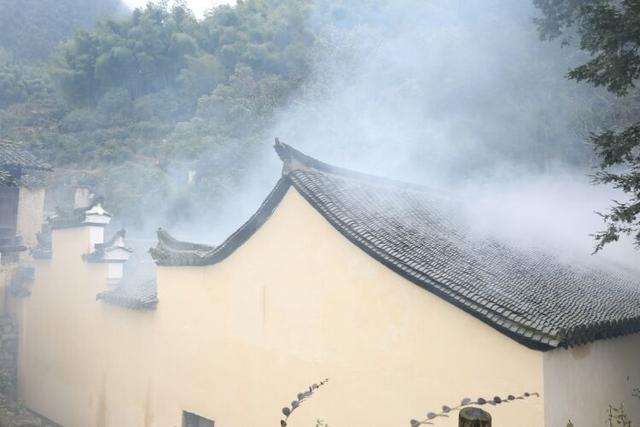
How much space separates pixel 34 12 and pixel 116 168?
3349cm

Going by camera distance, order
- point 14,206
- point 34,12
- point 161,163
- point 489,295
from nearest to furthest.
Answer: point 489,295 → point 14,206 → point 161,163 → point 34,12

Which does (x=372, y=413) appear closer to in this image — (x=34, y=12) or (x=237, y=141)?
(x=237, y=141)

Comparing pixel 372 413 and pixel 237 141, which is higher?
pixel 237 141

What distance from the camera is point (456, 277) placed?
6.32 m

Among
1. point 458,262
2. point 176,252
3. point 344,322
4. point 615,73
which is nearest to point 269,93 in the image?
point 176,252

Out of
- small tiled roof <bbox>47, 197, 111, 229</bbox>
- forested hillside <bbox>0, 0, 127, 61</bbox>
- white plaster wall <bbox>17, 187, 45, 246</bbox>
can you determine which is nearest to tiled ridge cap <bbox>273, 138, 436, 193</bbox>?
small tiled roof <bbox>47, 197, 111, 229</bbox>

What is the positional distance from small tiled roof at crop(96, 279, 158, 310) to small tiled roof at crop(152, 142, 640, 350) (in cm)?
97

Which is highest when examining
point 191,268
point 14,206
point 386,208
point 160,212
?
point 160,212

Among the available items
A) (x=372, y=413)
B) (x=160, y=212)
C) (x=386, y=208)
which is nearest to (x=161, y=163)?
(x=160, y=212)

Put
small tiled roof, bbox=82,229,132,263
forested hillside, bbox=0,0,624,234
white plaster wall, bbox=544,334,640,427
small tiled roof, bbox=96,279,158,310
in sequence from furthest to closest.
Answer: forested hillside, bbox=0,0,624,234
small tiled roof, bbox=82,229,132,263
small tiled roof, bbox=96,279,158,310
white plaster wall, bbox=544,334,640,427

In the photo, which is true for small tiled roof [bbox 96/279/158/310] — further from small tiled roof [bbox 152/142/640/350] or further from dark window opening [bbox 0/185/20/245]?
dark window opening [bbox 0/185/20/245]

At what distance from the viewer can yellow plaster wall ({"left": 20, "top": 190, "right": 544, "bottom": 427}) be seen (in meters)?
5.95

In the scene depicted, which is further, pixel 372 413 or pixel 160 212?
pixel 160 212

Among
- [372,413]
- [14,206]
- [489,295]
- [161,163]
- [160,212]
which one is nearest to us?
[489,295]
